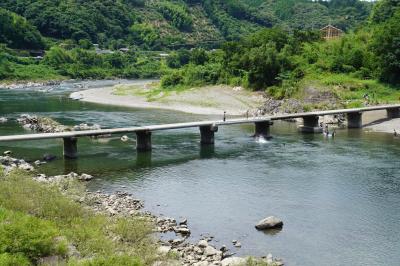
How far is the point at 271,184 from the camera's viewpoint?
37125 millimetres

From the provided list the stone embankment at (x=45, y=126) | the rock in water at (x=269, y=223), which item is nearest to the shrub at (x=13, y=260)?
the rock in water at (x=269, y=223)

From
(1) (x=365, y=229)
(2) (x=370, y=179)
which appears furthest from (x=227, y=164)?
(1) (x=365, y=229)

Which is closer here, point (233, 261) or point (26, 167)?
point (233, 261)

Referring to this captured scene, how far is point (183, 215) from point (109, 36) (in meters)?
175

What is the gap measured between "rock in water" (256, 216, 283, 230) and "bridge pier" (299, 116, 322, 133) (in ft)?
108

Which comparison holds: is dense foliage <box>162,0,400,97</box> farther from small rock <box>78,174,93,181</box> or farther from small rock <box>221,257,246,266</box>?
small rock <box>221,257,246,266</box>

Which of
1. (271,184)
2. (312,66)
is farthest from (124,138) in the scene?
(312,66)

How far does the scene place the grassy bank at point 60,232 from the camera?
66.1ft

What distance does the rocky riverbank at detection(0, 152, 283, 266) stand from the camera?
77.0 feet

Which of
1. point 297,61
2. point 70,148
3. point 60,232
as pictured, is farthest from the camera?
point 297,61

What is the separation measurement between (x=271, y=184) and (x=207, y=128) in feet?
54.6

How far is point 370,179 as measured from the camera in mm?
38281

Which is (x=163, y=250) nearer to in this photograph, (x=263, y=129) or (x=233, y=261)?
(x=233, y=261)

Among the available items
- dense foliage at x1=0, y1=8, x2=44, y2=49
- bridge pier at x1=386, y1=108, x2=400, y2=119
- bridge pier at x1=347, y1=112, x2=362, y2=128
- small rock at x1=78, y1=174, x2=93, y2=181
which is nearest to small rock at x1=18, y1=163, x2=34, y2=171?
small rock at x1=78, y1=174, x2=93, y2=181
